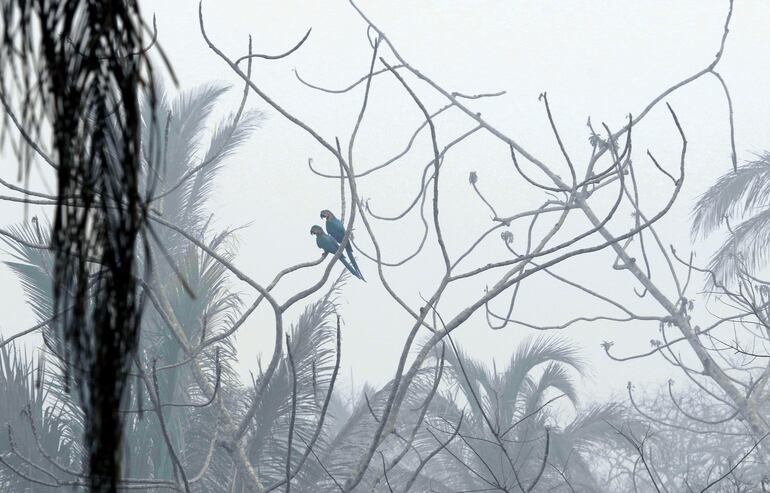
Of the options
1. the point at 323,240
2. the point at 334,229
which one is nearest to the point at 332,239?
the point at 323,240

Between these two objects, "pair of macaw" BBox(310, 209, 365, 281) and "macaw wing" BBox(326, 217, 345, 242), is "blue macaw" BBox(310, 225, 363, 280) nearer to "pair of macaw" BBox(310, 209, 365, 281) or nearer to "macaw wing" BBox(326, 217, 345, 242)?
"pair of macaw" BBox(310, 209, 365, 281)

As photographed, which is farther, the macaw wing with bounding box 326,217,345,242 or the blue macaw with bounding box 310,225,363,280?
the macaw wing with bounding box 326,217,345,242

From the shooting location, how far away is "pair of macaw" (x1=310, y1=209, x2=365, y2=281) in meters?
5.53

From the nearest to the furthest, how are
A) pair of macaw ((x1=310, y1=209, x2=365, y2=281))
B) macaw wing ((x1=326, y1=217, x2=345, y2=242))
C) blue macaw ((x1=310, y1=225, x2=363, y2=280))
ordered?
1. pair of macaw ((x1=310, y1=209, x2=365, y2=281))
2. blue macaw ((x1=310, y1=225, x2=363, y2=280))
3. macaw wing ((x1=326, y1=217, x2=345, y2=242))

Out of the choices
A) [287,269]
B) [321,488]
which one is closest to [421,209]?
[287,269]

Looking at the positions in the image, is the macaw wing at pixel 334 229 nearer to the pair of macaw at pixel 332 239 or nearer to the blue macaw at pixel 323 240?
the pair of macaw at pixel 332 239

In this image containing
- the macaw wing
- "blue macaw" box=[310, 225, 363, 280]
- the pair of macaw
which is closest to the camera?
the pair of macaw

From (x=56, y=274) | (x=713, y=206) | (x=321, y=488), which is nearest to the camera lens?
(x=56, y=274)

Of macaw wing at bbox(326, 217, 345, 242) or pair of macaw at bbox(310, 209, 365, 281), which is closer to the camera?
pair of macaw at bbox(310, 209, 365, 281)

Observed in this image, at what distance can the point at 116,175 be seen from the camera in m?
0.50

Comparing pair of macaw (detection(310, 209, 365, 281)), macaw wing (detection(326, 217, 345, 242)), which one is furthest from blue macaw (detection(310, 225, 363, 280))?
macaw wing (detection(326, 217, 345, 242))

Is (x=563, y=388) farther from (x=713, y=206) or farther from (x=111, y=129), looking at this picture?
(x=111, y=129)

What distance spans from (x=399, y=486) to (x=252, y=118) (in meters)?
4.12

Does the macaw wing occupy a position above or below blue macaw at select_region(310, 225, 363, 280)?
above
